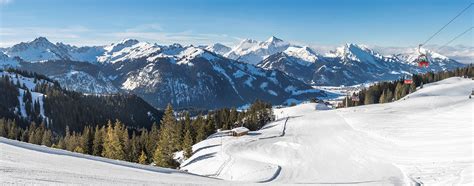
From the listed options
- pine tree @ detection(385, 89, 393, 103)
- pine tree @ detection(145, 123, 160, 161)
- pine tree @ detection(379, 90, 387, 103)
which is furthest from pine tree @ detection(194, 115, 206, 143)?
pine tree @ detection(385, 89, 393, 103)

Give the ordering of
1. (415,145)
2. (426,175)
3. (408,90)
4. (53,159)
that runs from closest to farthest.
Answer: (53,159), (426,175), (415,145), (408,90)

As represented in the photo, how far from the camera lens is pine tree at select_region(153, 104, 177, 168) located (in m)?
68.5

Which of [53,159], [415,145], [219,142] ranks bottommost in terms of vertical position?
[219,142]

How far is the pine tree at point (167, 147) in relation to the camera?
68500 millimetres

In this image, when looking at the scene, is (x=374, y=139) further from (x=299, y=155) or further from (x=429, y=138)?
(x=299, y=155)

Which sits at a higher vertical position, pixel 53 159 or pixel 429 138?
pixel 53 159

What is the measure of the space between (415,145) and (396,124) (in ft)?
78.5

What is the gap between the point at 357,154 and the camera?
5553 cm

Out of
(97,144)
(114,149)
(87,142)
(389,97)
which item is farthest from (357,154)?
(389,97)

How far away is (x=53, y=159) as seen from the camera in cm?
2923

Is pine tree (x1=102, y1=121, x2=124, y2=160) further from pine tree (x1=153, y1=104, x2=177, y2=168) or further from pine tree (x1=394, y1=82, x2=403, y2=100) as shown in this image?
pine tree (x1=394, y1=82, x2=403, y2=100)

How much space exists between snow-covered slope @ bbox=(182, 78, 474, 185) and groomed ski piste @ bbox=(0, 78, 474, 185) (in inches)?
3.3

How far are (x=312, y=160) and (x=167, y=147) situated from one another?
94.6ft

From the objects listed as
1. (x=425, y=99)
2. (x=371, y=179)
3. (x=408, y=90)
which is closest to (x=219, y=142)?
(x=371, y=179)
